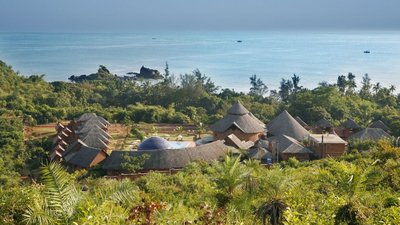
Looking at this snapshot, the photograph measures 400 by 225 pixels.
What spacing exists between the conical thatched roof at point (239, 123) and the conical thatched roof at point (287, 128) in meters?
0.83

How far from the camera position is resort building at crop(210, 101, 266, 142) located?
102 ft

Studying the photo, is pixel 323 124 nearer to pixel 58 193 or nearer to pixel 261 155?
pixel 261 155

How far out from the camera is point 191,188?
16984 millimetres

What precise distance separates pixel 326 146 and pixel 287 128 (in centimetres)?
497

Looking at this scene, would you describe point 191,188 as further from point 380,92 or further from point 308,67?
point 308,67

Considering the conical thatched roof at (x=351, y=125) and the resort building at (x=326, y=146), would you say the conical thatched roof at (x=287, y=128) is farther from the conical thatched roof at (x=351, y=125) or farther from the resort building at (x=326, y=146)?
the conical thatched roof at (x=351, y=125)

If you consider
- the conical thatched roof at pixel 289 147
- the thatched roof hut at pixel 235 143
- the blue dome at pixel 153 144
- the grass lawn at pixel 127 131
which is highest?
the blue dome at pixel 153 144

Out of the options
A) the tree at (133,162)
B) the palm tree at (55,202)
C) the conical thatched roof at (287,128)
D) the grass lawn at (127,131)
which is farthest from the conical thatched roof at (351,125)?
the palm tree at (55,202)

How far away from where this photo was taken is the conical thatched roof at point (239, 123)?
31.0 m

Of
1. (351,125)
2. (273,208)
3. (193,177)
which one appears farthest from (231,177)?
(351,125)

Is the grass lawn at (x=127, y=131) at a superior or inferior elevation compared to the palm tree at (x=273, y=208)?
inferior

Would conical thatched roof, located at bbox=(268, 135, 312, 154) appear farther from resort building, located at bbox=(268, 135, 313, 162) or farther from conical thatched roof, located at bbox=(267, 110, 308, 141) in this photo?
conical thatched roof, located at bbox=(267, 110, 308, 141)

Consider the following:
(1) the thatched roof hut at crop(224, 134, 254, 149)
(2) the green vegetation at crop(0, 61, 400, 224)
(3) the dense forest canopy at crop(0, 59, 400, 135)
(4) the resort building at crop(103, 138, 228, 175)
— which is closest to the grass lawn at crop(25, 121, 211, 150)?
(2) the green vegetation at crop(0, 61, 400, 224)

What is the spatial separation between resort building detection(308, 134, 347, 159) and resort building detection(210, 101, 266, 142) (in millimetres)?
4866
